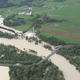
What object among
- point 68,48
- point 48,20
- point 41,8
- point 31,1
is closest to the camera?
point 68,48

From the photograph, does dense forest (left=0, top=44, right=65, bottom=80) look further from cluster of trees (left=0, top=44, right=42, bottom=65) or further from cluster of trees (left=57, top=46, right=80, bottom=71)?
cluster of trees (left=57, top=46, right=80, bottom=71)

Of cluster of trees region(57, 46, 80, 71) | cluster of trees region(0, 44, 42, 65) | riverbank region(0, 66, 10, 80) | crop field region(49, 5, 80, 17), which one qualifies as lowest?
crop field region(49, 5, 80, 17)

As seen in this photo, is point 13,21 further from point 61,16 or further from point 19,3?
point 19,3

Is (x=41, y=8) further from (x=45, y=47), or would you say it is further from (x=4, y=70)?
(x=4, y=70)

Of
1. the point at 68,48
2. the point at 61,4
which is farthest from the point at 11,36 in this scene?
the point at 61,4

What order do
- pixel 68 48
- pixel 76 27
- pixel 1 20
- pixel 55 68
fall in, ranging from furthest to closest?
pixel 1 20 → pixel 76 27 → pixel 68 48 → pixel 55 68

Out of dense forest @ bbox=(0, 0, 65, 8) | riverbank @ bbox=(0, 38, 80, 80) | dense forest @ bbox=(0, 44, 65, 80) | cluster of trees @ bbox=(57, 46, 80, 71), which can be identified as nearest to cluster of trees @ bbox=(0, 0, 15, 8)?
dense forest @ bbox=(0, 0, 65, 8)
